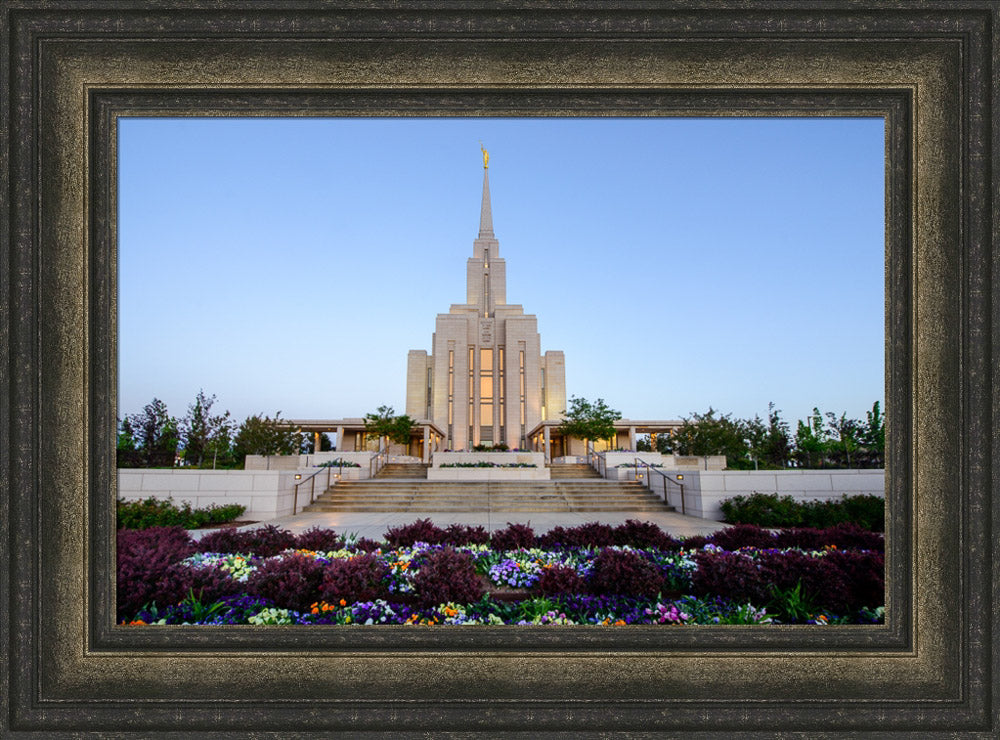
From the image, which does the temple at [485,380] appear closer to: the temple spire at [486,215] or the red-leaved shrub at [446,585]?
the temple spire at [486,215]

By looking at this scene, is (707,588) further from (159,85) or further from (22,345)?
(159,85)

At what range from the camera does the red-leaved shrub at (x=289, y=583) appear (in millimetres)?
4133

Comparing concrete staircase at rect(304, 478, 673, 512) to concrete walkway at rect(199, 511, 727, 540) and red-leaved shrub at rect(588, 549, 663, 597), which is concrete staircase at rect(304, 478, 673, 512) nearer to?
concrete walkway at rect(199, 511, 727, 540)

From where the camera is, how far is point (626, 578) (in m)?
4.41

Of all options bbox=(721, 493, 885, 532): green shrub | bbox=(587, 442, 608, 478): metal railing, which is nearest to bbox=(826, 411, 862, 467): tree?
bbox=(721, 493, 885, 532): green shrub

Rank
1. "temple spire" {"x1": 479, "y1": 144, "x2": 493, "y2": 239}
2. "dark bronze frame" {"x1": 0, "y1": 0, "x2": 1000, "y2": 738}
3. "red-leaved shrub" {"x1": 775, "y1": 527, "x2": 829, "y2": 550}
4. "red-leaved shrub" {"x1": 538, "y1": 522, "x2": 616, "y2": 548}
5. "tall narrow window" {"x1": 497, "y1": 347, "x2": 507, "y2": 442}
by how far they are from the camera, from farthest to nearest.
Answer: "temple spire" {"x1": 479, "y1": 144, "x2": 493, "y2": 239} < "tall narrow window" {"x1": 497, "y1": 347, "x2": 507, "y2": 442} < "red-leaved shrub" {"x1": 538, "y1": 522, "x2": 616, "y2": 548} < "red-leaved shrub" {"x1": 775, "y1": 527, "x2": 829, "y2": 550} < "dark bronze frame" {"x1": 0, "y1": 0, "x2": 1000, "y2": 738}

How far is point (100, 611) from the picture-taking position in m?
2.79

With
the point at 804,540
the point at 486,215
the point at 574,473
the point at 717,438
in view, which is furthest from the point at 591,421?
the point at 486,215

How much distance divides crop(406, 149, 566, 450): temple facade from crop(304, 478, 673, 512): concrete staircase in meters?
32.3

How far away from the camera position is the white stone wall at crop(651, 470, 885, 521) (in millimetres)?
11133

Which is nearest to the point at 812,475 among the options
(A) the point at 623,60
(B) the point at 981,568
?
(B) the point at 981,568

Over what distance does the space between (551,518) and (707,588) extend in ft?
26.7

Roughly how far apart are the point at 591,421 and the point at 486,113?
2622cm

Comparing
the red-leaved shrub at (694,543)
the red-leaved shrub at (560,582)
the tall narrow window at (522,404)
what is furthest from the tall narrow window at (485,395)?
the red-leaved shrub at (560,582)
